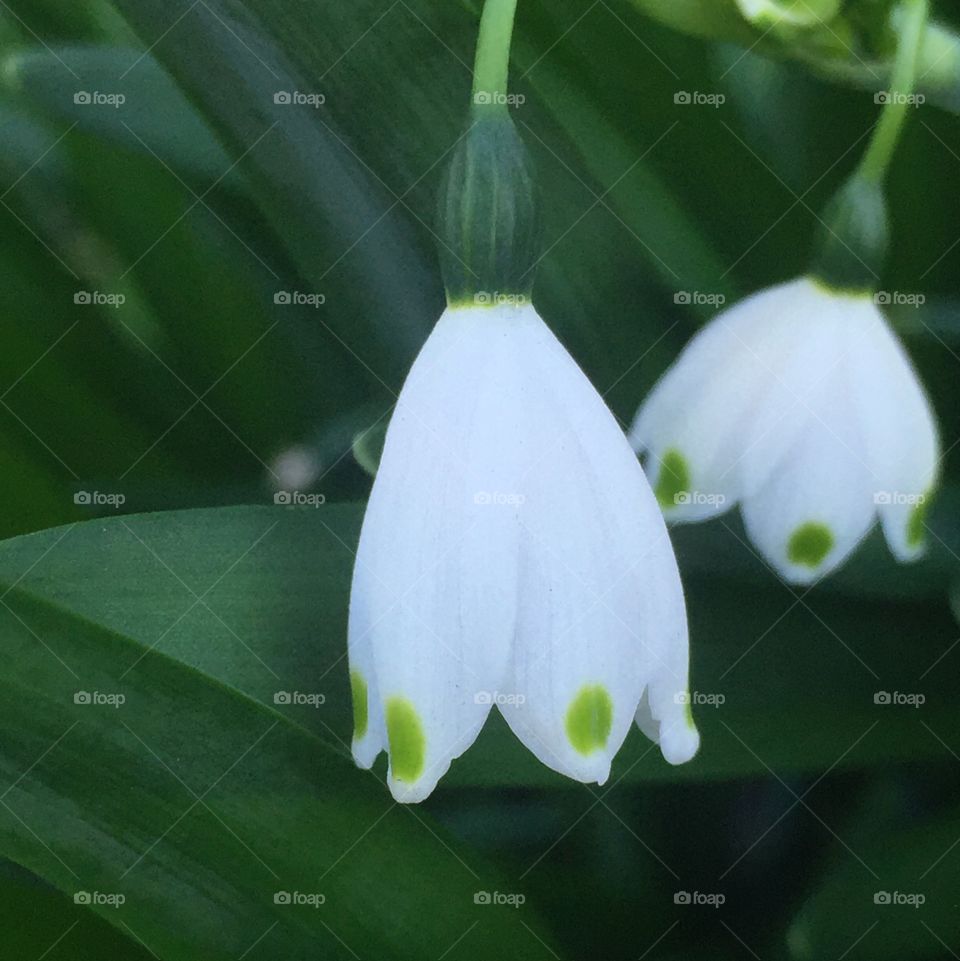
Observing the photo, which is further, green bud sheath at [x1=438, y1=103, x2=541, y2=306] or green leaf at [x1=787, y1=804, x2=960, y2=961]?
green leaf at [x1=787, y1=804, x2=960, y2=961]

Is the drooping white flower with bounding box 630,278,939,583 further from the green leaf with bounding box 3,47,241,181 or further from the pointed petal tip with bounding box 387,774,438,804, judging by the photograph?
the green leaf with bounding box 3,47,241,181

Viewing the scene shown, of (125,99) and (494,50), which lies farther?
(125,99)

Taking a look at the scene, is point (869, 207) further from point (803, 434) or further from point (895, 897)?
point (895, 897)

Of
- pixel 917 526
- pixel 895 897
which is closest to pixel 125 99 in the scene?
pixel 917 526

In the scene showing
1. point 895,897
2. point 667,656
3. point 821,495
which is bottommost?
point 895,897

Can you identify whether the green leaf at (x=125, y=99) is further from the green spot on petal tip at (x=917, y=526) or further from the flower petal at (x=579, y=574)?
the green spot on petal tip at (x=917, y=526)

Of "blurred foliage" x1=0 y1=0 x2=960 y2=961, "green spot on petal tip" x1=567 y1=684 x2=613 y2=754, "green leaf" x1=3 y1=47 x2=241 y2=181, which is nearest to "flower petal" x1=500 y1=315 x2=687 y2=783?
"green spot on petal tip" x1=567 y1=684 x2=613 y2=754
